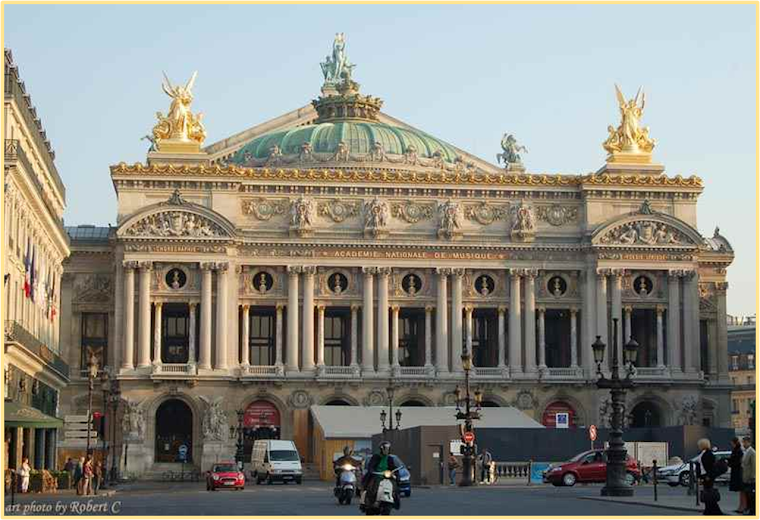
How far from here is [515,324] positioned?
11756 cm

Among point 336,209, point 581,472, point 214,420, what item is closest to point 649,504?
point 581,472

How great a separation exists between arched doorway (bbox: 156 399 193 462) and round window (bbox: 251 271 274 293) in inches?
390

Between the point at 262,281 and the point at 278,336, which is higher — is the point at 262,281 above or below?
above

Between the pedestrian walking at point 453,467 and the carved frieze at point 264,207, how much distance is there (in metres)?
34.9

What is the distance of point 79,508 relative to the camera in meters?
51.0

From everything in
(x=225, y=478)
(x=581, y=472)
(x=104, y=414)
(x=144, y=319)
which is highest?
(x=144, y=319)

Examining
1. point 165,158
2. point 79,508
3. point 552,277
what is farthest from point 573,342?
point 79,508

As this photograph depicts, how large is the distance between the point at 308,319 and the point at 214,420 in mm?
9932

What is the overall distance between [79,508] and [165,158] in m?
68.9

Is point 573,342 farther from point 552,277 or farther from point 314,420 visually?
point 314,420

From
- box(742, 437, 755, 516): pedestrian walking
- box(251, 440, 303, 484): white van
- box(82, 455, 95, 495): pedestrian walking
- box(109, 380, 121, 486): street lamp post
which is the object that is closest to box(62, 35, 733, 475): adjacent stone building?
box(109, 380, 121, 486): street lamp post

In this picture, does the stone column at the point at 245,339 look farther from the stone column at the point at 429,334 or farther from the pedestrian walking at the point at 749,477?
the pedestrian walking at the point at 749,477

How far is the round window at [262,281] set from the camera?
116438 mm

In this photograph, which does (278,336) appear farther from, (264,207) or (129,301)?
(129,301)
